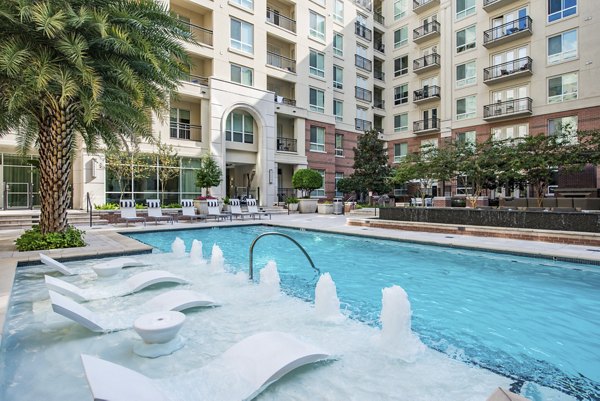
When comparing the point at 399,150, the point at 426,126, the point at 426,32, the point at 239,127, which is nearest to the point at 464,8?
the point at 426,32

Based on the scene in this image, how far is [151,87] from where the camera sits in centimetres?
920

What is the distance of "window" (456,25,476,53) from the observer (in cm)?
2856

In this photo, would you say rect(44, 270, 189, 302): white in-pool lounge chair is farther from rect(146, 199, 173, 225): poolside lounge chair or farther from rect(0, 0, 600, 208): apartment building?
rect(0, 0, 600, 208): apartment building

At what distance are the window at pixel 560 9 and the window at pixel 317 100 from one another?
16.8 meters

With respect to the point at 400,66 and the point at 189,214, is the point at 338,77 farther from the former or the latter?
the point at 189,214

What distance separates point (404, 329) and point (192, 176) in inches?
787

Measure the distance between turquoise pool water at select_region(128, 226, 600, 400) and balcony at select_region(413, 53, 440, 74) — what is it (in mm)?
25533

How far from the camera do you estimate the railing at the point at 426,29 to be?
3096cm

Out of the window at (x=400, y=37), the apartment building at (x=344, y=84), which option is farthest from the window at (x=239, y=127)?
the window at (x=400, y=37)

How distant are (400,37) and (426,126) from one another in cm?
1020

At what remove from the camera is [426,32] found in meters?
31.8

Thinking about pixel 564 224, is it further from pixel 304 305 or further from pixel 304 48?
pixel 304 48

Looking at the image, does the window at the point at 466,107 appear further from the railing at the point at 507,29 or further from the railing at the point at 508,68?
the railing at the point at 507,29

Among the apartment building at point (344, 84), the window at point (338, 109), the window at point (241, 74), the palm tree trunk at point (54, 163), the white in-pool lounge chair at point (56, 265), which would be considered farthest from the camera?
the window at point (338, 109)
